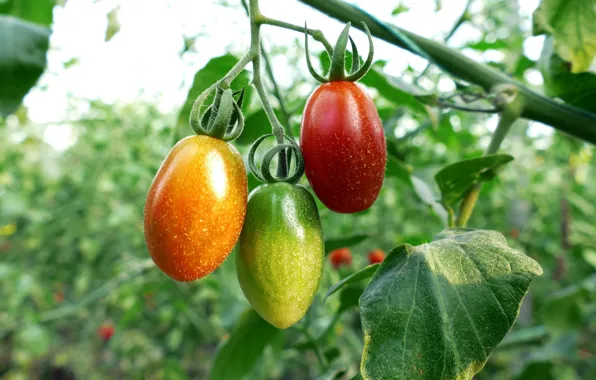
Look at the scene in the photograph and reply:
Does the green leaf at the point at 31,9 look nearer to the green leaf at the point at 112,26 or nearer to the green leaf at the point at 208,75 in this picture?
the green leaf at the point at 112,26

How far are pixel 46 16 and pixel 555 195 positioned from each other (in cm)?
305

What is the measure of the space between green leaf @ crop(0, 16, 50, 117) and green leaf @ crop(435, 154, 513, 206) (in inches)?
24.6

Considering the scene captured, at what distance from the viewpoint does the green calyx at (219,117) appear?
0.51 metres

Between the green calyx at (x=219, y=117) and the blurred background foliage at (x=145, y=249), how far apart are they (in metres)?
0.72

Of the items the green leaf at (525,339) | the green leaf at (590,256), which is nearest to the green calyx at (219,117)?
the green leaf at (525,339)

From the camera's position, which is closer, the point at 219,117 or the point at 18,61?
the point at 219,117

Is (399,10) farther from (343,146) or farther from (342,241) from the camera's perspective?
(343,146)

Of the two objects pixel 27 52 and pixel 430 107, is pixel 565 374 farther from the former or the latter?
pixel 27 52

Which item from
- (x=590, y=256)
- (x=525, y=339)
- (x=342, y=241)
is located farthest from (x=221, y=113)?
(x=590, y=256)

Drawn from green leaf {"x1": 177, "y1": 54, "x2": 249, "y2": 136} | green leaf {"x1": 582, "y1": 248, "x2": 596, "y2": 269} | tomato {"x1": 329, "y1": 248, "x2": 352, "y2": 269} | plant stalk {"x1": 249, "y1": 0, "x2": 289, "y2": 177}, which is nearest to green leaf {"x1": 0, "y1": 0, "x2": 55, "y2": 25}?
green leaf {"x1": 177, "y1": 54, "x2": 249, "y2": 136}

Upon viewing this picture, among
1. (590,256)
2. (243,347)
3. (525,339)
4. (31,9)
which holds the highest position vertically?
(31,9)

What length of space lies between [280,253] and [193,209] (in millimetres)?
99

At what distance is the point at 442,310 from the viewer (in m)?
0.46

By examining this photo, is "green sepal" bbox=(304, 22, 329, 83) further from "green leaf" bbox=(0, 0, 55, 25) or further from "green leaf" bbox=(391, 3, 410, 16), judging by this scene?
"green leaf" bbox=(391, 3, 410, 16)
